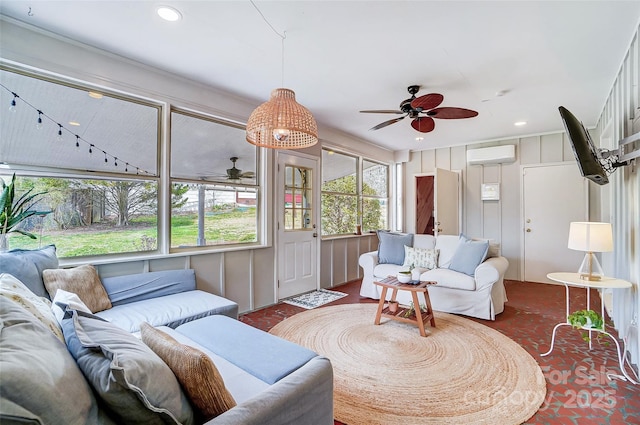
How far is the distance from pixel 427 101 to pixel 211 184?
242 centimetres

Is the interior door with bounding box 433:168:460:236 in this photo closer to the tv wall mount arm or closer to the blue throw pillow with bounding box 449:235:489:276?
the blue throw pillow with bounding box 449:235:489:276

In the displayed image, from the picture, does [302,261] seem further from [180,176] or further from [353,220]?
[180,176]

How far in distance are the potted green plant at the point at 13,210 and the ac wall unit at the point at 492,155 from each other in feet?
19.9

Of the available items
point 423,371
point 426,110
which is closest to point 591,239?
point 423,371

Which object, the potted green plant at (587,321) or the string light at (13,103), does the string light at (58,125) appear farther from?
the potted green plant at (587,321)

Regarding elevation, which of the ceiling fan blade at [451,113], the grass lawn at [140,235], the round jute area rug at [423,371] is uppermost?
the ceiling fan blade at [451,113]

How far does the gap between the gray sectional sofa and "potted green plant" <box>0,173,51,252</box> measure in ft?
2.94

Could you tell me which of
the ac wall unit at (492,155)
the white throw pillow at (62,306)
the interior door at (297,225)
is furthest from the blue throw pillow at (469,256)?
the white throw pillow at (62,306)

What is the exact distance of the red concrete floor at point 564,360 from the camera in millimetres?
1842

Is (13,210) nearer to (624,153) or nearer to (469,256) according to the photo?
(469,256)

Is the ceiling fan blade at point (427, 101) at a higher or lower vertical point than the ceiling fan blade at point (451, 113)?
higher

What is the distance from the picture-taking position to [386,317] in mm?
3275

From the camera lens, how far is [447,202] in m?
5.66

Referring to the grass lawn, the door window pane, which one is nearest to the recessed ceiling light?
the grass lawn
